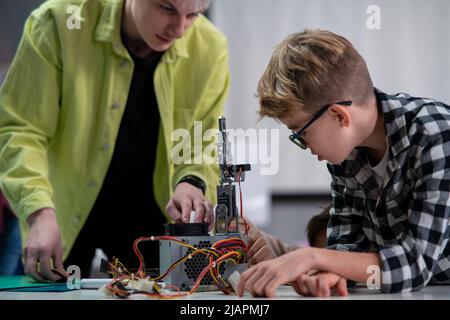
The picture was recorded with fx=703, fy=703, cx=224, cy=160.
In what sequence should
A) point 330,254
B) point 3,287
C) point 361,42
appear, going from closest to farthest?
point 330,254, point 3,287, point 361,42

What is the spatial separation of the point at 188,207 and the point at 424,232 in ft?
1.75

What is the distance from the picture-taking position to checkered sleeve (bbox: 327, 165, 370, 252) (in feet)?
4.47

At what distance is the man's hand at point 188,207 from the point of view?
1.45 metres

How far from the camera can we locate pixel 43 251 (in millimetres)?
1396

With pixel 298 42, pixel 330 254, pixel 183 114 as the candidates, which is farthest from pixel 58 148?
pixel 330 254

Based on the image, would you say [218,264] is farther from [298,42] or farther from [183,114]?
[183,114]

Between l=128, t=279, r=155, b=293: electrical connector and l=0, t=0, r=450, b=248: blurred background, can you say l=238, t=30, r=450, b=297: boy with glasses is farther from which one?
l=0, t=0, r=450, b=248: blurred background

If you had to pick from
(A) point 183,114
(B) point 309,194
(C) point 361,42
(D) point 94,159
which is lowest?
(B) point 309,194

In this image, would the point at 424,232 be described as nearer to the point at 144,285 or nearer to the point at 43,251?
the point at 144,285

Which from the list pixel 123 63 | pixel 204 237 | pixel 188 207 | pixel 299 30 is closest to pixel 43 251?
pixel 188 207

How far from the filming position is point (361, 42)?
3.76 metres

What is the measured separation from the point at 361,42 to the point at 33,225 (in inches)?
105

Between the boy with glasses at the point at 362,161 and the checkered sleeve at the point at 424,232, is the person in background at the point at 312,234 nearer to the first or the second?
the boy with glasses at the point at 362,161

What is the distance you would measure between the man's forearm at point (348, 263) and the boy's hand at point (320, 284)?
0.5 inches
